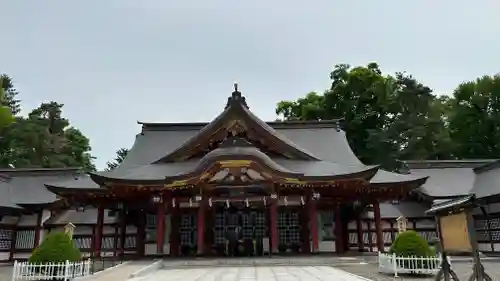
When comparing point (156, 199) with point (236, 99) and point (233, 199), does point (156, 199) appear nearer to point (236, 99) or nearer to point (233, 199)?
point (233, 199)

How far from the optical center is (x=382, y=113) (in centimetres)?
4475

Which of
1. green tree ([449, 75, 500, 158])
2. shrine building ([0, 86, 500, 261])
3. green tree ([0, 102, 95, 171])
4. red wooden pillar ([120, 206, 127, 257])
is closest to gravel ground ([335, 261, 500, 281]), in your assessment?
shrine building ([0, 86, 500, 261])

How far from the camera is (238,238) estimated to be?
1900 centimetres

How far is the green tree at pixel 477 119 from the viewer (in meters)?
37.4

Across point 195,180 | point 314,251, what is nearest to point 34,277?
point 195,180

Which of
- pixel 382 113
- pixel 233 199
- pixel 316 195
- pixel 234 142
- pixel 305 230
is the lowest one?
pixel 305 230

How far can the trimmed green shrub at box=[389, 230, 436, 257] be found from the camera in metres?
11.9

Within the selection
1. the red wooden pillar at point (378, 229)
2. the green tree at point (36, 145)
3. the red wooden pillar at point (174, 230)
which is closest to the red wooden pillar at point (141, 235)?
the red wooden pillar at point (174, 230)

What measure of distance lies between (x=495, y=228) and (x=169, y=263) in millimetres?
16164

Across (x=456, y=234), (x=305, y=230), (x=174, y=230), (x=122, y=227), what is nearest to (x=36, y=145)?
(x=122, y=227)

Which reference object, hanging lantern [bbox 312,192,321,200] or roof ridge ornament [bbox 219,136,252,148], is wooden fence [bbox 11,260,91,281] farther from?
hanging lantern [bbox 312,192,321,200]

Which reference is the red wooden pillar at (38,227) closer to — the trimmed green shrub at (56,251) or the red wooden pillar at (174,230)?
the red wooden pillar at (174,230)

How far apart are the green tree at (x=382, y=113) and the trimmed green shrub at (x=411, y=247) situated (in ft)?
91.1

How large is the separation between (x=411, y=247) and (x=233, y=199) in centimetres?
784
